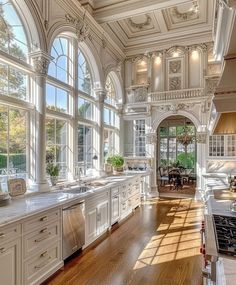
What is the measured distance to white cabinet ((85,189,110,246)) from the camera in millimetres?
3805

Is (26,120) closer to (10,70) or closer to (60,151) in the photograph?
(10,70)

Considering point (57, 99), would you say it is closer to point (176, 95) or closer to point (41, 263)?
point (41, 263)

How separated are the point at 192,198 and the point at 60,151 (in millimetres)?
5043

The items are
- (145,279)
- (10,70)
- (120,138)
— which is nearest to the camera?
(145,279)

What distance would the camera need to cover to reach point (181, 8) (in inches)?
242

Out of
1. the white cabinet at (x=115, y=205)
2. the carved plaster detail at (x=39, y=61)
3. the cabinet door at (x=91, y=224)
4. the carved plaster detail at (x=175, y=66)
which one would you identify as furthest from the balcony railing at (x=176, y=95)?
the cabinet door at (x=91, y=224)

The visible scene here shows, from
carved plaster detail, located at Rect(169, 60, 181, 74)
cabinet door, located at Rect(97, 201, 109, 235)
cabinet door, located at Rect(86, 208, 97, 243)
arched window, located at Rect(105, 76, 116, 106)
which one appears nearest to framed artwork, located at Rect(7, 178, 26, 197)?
cabinet door, located at Rect(86, 208, 97, 243)

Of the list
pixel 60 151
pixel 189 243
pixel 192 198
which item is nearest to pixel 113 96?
pixel 60 151

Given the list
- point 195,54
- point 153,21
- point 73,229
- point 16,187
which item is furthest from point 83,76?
point 195,54

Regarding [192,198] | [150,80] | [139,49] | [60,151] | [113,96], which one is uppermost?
[139,49]

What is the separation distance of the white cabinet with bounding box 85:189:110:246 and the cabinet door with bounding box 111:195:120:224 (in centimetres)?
23

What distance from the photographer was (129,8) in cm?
535

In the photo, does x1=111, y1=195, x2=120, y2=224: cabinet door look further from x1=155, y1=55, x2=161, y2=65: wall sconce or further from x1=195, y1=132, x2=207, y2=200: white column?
x1=155, y1=55, x2=161, y2=65: wall sconce

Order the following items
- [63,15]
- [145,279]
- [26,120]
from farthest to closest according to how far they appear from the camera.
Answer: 1. [63,15]
2. [26,120]
3. [145,279]
